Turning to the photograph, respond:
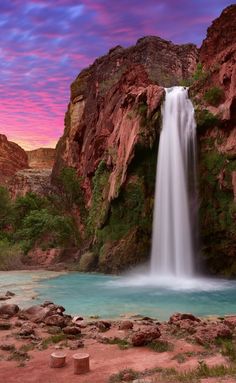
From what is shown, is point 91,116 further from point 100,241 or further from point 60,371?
point 60,371

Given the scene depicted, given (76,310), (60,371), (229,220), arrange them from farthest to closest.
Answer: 1. (229,220)
2. (76,310)
3. (60,371)

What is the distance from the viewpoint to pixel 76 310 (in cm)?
1605

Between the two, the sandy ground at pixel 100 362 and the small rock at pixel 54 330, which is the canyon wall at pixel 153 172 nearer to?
the small rock at pixel 54 330

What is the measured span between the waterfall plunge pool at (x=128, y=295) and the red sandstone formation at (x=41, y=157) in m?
100

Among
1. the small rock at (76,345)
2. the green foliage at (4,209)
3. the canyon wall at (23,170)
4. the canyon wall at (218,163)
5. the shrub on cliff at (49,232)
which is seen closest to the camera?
the small rock at (76,345)

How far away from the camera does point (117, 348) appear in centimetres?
983

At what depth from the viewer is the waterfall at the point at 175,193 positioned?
95.0ft

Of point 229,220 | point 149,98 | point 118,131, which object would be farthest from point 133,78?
point 229,220

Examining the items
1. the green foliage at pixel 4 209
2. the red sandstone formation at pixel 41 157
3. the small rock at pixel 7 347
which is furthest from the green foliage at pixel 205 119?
the red sandstone formation at pixel 41 157

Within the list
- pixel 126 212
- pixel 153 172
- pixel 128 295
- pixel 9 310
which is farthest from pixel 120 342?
pixel 153 172

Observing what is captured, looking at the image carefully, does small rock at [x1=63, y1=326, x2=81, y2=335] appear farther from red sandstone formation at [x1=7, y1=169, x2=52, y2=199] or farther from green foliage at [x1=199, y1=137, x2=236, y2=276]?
red sandstone formation at [x1=7, y1=169, x2=52, y2=199]

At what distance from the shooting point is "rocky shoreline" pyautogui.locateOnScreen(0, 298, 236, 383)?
792cm

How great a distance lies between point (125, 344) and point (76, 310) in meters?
6.26

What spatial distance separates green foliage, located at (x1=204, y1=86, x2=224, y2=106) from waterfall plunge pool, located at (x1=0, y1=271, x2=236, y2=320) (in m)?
12.9
